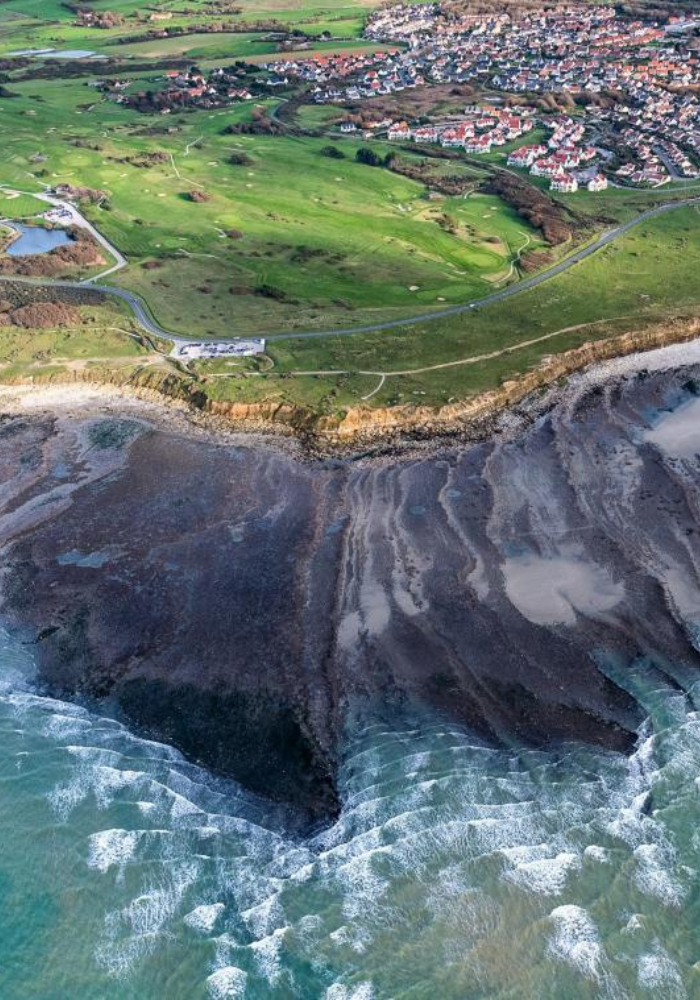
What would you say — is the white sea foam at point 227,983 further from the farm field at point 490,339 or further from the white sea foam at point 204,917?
the farm field at point 490,339

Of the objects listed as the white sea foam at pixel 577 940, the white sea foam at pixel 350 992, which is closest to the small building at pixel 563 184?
the white sea foam at pixel 577 940

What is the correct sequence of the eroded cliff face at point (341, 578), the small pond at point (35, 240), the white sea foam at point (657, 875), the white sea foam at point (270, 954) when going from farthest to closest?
1. the small pond at point (35, 240)
2. the eroded cliff face at point (341, 578)
3. the white sea foam at point (657, 875)
4. the white sea foam at point (270, 954)

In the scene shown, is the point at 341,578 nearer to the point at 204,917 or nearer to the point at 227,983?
the point at 204,917

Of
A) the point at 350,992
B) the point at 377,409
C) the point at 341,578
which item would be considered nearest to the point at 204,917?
the point at 350,992

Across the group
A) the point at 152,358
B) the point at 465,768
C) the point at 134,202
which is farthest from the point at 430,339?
the point at 134,202

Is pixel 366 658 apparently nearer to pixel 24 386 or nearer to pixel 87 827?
pixel 87 827

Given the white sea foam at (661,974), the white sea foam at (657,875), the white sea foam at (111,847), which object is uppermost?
the white sea foam at (657,875)

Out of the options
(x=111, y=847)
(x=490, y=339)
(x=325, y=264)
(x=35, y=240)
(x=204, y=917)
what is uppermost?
(x=325, y=264)

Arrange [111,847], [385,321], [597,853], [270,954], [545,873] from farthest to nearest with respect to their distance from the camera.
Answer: [385,321]
[111,847]
[597,853]
[545,873]
[270,954]
